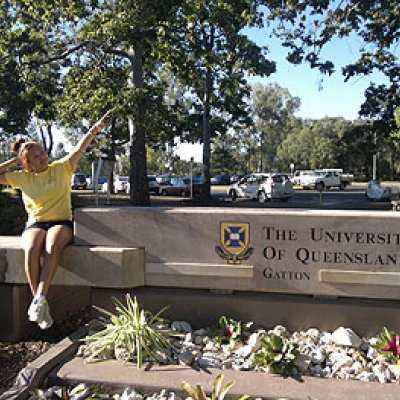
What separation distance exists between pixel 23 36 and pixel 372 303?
14.7 meters

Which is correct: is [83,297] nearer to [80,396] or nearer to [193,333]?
[193,333]

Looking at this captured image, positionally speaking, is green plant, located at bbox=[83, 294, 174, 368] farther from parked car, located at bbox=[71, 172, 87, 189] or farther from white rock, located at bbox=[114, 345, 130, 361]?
parked car, located at bbox=[71, 172, 87, 189]

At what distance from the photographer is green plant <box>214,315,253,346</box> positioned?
445 centimetres

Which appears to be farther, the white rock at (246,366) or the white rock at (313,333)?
the white rock at (313,333)

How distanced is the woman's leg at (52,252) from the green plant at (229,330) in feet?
5.13

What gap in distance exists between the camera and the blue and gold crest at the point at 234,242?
15.5 ft

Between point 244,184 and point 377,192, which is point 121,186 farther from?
point 377,192

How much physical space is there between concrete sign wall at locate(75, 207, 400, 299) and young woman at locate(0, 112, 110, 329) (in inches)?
9.7

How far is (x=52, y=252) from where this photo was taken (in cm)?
455

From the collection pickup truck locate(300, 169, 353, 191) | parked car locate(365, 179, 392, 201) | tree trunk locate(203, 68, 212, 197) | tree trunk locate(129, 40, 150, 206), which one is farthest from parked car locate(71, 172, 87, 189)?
tree trunk locate(129, 40, 150, 206)

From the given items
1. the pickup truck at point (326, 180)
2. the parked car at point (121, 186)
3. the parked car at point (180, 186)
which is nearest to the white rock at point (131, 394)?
the parked car at point (180, 186)

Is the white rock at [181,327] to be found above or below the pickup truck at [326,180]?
below

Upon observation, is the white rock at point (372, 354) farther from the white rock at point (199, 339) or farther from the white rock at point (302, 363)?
the white rock at point (199, 339)

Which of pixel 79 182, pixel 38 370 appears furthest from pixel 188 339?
pixel 79 182
